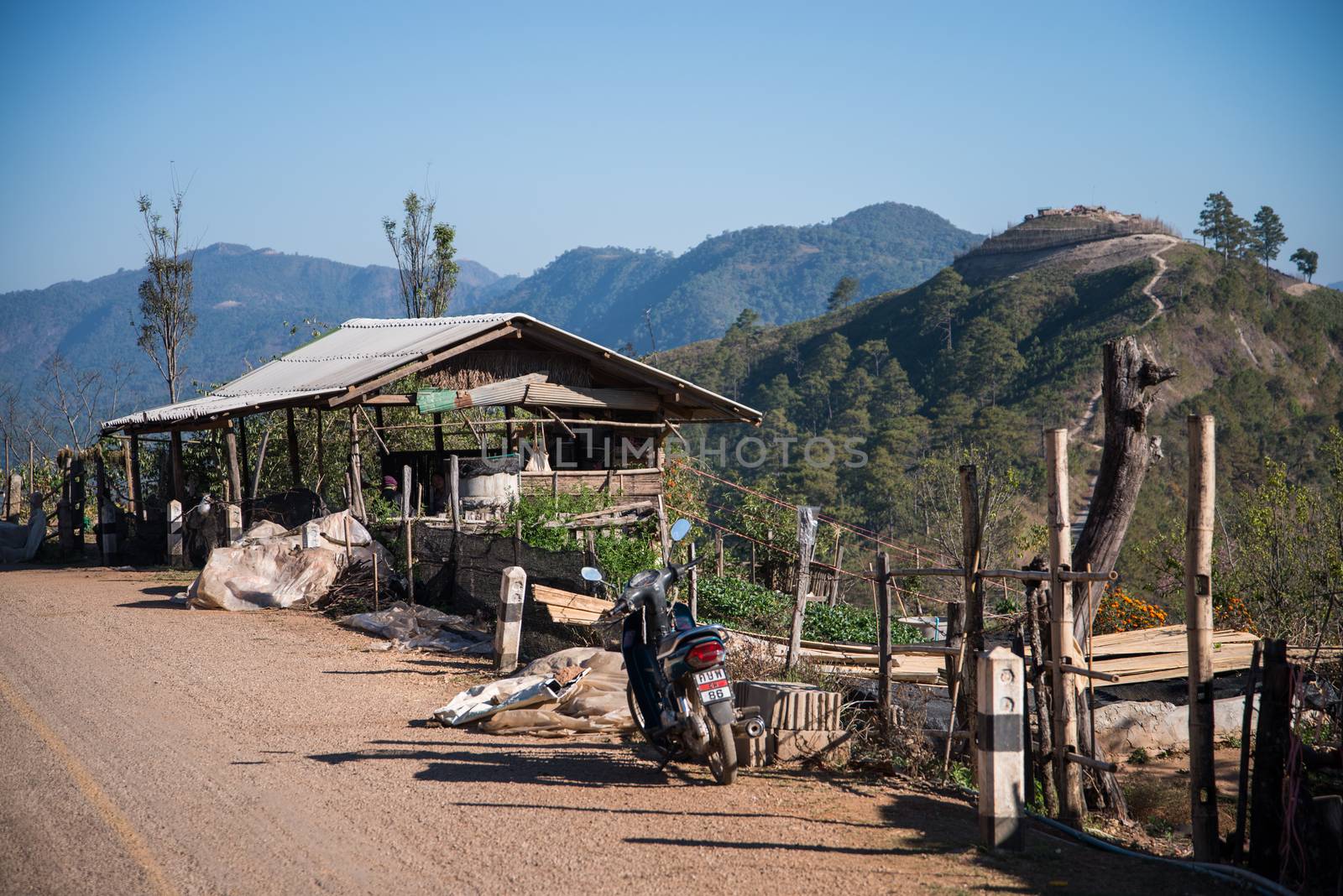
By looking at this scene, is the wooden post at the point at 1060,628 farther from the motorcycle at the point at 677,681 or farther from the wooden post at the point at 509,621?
the wooden post at the point at 509,621

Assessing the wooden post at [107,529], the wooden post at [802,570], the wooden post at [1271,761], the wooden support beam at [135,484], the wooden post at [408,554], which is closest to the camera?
the wooden post at [1271,761]

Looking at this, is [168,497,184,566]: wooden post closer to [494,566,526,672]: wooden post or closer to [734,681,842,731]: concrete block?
[494,566,526,672]: wooden post

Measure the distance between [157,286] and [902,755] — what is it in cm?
2767

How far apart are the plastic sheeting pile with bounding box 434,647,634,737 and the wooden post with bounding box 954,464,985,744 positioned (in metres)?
2.24

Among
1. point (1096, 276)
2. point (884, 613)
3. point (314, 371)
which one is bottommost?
point (884, 613)

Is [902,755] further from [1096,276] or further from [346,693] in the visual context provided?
[1096,276]

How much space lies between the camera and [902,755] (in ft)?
22.5

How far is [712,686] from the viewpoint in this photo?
592cm

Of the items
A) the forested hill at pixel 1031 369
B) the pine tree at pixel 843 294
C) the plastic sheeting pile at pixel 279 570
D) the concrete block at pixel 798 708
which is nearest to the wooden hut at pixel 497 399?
the plastic sheeting pile at pixel 279 570

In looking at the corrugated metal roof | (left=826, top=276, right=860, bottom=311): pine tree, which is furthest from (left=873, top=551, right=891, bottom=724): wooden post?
(left=826, top=276, right=860, bottom=311): pine tree

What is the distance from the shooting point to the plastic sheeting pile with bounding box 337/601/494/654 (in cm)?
1068

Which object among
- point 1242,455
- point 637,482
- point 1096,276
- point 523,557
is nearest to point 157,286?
point 637,482

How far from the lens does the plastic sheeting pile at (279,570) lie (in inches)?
515

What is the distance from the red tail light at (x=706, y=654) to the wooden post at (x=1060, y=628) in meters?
2.01
